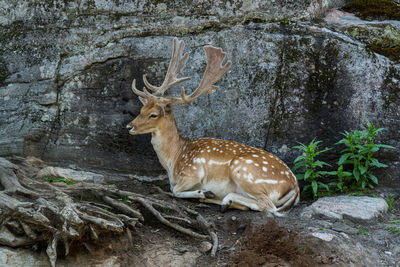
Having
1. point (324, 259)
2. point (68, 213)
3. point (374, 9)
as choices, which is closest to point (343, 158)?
point (324, 259)

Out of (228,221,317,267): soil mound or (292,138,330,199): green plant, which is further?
(292,138,330,199): green plant

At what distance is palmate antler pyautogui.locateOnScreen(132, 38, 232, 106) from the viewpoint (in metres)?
6.01

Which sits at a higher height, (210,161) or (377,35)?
(377,35)

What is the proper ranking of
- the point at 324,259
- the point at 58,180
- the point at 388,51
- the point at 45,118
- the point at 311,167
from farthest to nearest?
1. the point at 45,118
2. the point at 388,51
3. the point at 311,167
4. the point at 58,180
5. the point at 324,259

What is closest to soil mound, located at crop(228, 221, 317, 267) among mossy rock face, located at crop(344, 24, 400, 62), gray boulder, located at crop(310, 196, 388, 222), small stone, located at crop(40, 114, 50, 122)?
gray boulder, located at crop(310, 196, 388, 222)

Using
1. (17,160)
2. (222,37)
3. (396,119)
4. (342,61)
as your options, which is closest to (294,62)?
(342,61)

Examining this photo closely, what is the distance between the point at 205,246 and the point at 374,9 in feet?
15.0

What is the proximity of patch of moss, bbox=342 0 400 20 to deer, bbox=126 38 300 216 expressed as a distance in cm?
261

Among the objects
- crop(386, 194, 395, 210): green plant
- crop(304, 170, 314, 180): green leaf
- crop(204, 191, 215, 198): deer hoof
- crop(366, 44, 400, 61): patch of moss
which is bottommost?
crop(386, 194, 395, 210): green plant

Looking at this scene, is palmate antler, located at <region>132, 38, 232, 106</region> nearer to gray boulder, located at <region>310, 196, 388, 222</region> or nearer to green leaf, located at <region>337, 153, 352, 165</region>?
green leaf, located at <region>337, 153, 352, 165</region>

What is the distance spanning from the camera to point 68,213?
4.47 m

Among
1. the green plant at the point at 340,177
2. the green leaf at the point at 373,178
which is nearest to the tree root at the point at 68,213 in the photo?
the green plant at the point at 340,177

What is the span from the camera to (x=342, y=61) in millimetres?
6543

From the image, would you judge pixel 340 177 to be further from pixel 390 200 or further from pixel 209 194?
pixel 209 194
